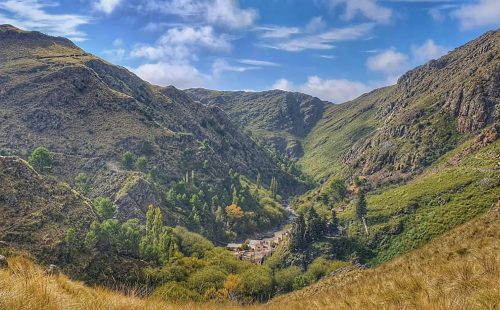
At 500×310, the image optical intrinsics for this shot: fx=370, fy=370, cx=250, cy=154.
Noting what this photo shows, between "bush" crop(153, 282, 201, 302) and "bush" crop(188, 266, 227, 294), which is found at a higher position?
"bush" crop(153, 282, 201, 302)

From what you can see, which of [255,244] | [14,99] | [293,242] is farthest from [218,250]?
[14,99]

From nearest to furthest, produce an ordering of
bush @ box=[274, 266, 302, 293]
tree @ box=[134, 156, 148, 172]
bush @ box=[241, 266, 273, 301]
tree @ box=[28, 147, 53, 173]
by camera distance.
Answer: bush @ box=[241, 266, 273, 301]
bush @ box=[274, 266, 302, 293]
tree @ box=[28, 147, 53, 173]
tree @ box=[134, 156, 148, 172]

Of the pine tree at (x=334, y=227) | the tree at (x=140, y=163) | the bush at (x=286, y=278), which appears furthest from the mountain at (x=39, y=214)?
the pine tree at (x=334, y=227)

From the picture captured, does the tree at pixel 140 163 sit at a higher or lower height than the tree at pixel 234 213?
higher

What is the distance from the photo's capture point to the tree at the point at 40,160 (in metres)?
130

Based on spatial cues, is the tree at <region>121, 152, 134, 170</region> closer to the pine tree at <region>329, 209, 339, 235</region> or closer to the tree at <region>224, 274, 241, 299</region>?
the tree at <region>224, 274, 241, 299</region>

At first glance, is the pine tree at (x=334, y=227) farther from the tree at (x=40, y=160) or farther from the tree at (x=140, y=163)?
the tree at (x=40, y=160)

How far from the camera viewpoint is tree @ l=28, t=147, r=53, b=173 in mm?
129500

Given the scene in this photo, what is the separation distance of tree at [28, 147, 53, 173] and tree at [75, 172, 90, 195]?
10.9 m

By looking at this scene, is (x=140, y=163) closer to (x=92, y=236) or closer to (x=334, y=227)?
(x=92, y=236)

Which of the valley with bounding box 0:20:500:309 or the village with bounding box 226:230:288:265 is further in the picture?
the village with bounding box 226:230:288:265

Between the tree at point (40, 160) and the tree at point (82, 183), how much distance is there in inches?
428

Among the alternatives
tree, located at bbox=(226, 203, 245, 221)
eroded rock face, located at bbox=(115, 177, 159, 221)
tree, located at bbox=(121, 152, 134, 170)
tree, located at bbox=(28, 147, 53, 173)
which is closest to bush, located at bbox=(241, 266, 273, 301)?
eroded rock face, located at bbox=(115, 177, 159, 221)

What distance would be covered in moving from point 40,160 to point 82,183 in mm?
16856
